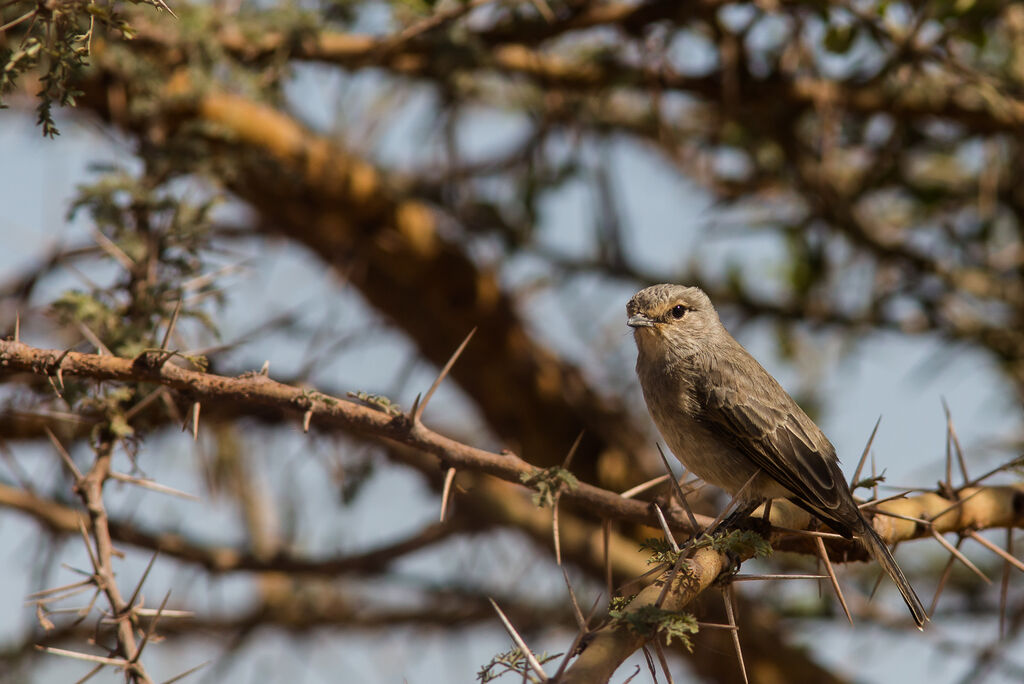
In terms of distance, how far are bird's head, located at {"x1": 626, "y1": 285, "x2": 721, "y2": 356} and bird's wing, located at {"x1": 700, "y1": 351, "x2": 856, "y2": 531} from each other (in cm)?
30

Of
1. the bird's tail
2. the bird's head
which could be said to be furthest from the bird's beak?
the bird's tail

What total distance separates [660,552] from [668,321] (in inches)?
78.8

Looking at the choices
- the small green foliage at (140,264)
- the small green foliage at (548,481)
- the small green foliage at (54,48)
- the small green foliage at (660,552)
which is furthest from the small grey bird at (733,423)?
the small green foliage at (54,48)

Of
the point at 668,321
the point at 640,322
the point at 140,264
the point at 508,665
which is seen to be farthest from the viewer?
the point at 668,321

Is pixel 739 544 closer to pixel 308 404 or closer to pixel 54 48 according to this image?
pixel 308 404

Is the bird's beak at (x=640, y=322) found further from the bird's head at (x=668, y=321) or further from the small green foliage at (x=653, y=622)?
the small green foliage at (x=653, y=622)

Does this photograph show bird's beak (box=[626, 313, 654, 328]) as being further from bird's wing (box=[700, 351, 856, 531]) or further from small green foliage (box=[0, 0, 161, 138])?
small green foliage (box=[0, 0, 161, 138])

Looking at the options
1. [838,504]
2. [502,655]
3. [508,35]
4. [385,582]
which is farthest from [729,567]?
[385,582]

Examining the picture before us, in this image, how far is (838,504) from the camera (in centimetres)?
343

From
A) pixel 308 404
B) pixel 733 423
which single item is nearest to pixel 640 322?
pixel 733 423

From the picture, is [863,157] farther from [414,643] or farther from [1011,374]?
[414,643]

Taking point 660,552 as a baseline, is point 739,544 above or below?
above

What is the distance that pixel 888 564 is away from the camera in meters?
3.32

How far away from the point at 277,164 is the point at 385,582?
2630mm
